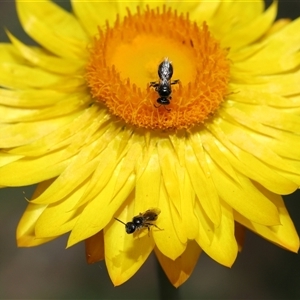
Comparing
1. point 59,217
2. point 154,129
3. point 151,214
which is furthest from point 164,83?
point 59,217

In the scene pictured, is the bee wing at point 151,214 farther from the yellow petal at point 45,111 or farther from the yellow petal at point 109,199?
the yellow petal at point 45,111

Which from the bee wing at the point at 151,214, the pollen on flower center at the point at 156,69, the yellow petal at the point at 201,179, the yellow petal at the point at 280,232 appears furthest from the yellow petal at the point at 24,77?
the yellow petal at the point at 280,232

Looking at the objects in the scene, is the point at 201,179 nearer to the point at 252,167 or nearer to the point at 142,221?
the point at 252,167

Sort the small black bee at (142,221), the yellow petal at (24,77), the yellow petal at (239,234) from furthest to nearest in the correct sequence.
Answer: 1. the yellow petal at (24,77)
2. the yellow petal at (239,234)
3. the small black bee at (142,221)

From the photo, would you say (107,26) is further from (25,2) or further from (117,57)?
(25,2)

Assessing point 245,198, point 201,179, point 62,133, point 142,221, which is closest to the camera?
point 142,221

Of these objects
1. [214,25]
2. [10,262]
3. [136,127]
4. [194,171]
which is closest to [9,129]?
[136,127]

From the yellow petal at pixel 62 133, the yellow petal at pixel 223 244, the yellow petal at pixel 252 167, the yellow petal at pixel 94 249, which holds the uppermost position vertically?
the yellow petal at pixel 252 167
